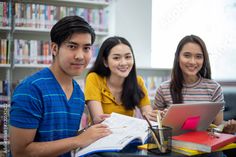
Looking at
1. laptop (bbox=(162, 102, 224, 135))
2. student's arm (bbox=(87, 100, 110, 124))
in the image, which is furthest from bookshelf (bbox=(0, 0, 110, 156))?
laptop (bbox=(162, 102, 224, 135))

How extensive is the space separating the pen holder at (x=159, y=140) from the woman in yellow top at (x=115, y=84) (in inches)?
30.3

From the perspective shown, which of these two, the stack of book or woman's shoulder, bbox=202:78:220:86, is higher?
woman's shoulder, bbox=202:78:220:86

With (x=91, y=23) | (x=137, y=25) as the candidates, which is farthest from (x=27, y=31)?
(x=137, y=25)

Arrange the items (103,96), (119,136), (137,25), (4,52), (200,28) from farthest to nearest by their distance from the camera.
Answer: (137,25) → (200,28) → (4,52) → (103,96) → (119,136)

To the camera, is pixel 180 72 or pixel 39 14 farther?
pixel 39 14

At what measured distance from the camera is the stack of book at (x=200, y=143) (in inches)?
35.3

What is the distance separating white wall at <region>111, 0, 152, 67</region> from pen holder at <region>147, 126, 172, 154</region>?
2516mm

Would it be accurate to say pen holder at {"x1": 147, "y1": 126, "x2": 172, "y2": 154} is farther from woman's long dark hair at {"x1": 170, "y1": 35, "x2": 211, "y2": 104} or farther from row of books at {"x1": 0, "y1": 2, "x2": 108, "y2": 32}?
row of books at {"x1": 0, "y1": 2, "x2": 108, "y2": 32}

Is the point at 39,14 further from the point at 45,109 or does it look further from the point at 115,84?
the point at 45,109

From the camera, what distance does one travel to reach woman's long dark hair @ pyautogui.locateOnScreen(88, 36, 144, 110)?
1.76 m

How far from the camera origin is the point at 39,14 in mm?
2850

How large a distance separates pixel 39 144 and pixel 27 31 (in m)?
2.14

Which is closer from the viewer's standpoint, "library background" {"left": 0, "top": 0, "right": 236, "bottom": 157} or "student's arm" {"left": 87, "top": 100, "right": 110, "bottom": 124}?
"student's arm" {"left": 87, "top": 100, "right": 110, "bottom": 124}

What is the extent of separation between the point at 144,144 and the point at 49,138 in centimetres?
37
